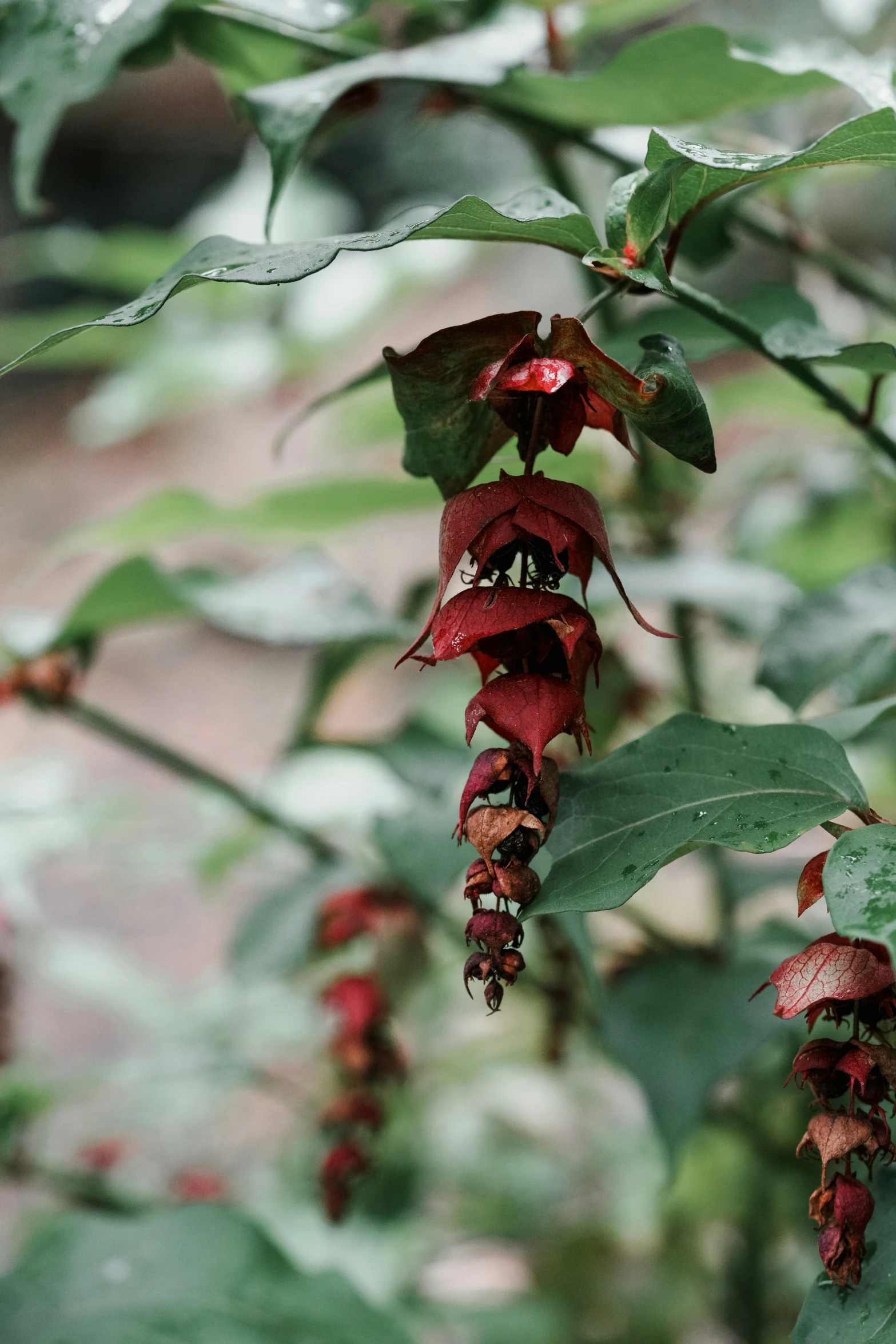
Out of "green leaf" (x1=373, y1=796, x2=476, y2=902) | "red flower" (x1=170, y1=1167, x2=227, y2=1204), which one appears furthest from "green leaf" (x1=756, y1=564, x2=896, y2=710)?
"red flower" (x1=170, y1=1167, x2=227, y2=1204)

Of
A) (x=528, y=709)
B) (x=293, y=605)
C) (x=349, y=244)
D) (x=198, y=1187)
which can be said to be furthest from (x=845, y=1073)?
(x=198, y=1187)

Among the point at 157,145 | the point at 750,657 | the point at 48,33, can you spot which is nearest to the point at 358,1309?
the point at 48,33

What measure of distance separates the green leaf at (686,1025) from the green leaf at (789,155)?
0.90 feet

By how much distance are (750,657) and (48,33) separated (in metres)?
0.86

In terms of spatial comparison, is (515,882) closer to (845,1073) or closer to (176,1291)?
(845,1073)

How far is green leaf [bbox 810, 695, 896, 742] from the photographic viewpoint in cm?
→ 31

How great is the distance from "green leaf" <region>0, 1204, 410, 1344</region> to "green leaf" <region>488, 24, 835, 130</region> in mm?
437

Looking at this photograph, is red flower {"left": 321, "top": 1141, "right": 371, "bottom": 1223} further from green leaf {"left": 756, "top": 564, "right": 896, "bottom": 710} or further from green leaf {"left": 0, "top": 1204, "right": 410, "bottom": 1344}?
green leaf {"left": 756, "top": 564, "right": 896, "bottom": 710}

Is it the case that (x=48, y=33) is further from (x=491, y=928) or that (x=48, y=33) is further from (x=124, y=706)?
(x=124, y=706)

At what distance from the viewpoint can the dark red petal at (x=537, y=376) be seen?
9.5 inches

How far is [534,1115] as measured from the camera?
1.04 metres

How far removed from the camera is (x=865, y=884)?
9.0 inches

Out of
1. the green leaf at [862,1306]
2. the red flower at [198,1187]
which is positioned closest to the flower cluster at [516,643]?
the green leaf at [862,1306]

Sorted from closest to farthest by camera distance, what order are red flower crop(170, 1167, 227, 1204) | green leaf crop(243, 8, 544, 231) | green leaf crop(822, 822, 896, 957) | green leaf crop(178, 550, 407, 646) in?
green leaf crop(822, 822, 896, 957) → green leaf crop(243, 8, 544, 231) → green leaf crop(178, 550, 407, 646) → red flower crop(170, 1167, 227, 1204)
